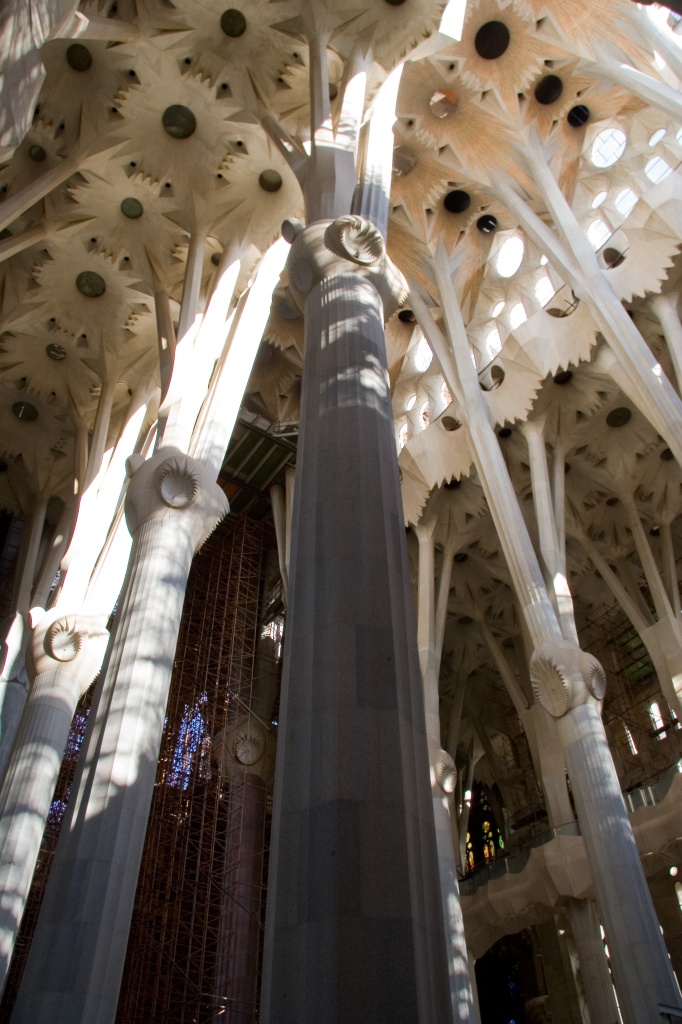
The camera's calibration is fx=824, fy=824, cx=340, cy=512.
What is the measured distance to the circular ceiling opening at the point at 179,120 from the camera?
11492mm

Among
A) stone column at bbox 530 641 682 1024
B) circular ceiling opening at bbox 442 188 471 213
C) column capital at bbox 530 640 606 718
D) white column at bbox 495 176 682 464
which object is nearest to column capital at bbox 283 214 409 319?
white column at bbox 495 176 682 464

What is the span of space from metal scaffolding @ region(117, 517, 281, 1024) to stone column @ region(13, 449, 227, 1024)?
834cm

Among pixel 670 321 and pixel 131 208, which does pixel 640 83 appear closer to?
pixel 670 321

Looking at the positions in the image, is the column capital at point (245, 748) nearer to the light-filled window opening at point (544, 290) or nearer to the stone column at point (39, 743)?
the stone column at point (39, 743)

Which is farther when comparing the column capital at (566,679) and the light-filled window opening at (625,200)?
the light-filled window opening at (625,200)

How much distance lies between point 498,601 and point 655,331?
26.2 feet

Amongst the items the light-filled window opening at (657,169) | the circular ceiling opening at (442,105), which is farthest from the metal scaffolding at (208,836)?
the light-filled window opening at (657,169)

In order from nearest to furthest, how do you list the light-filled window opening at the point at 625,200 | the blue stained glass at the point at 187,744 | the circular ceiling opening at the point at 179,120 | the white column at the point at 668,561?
the circular ceiling opening at the point at 179,120
the light-filled window opening at the point at 625,200
the white column at the point at 668,561
the blue stained glass at the point at 187,744

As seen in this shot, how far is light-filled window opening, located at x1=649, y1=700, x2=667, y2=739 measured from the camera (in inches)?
718

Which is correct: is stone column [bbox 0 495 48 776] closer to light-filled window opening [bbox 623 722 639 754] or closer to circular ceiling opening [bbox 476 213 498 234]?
circular ceiling opening [bbox 476 213 498 234]

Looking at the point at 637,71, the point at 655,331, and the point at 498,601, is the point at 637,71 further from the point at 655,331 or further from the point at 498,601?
the point at 498,601

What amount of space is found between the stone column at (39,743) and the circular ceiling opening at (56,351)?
5.56 metres

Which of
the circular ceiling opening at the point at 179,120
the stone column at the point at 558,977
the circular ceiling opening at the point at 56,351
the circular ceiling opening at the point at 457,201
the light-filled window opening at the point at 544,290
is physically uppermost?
the circular ceiling opening at the point at 457,201

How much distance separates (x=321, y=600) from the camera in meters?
4.26
